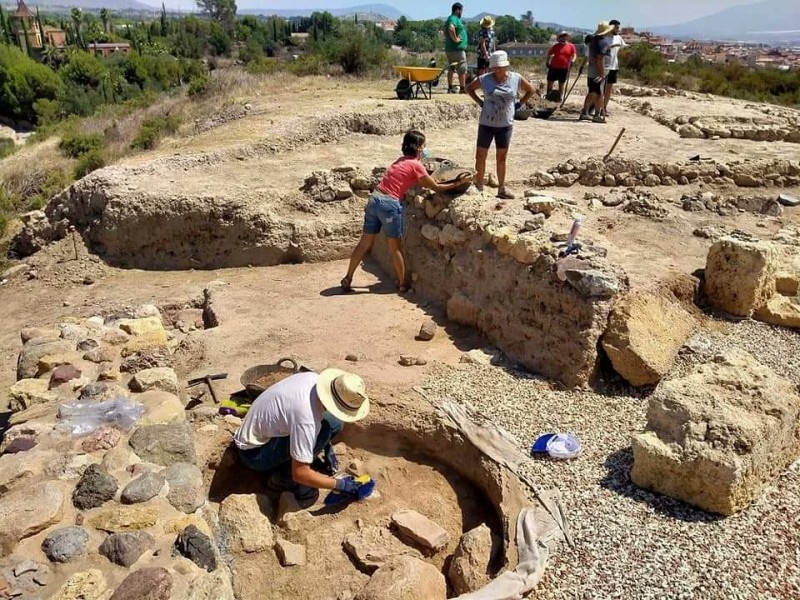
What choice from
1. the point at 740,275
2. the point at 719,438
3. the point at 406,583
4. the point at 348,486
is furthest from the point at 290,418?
the point at 740,275

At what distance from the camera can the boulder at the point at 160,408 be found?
4.43m

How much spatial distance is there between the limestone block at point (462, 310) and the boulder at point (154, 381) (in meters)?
2.80

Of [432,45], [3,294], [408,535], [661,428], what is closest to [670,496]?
[661,428]

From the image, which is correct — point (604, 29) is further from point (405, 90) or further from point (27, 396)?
point (27, 396)

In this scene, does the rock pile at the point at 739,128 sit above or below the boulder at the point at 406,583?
above

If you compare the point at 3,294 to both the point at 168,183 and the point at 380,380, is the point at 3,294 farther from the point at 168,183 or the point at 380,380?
the point at 380,380

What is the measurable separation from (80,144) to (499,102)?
42.6ft

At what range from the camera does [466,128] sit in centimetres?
1218

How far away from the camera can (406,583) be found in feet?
11.6

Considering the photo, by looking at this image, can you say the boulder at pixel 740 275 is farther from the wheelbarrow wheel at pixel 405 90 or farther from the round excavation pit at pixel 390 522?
the wheelbarrow wheel at pixel 405 90

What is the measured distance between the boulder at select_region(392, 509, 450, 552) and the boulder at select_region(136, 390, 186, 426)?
173 cm

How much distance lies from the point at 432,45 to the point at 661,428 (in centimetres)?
6212

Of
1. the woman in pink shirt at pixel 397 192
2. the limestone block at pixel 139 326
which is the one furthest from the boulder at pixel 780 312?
the limestone block at pixel 139 326

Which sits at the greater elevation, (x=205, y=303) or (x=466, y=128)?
(x=466, y=128)
